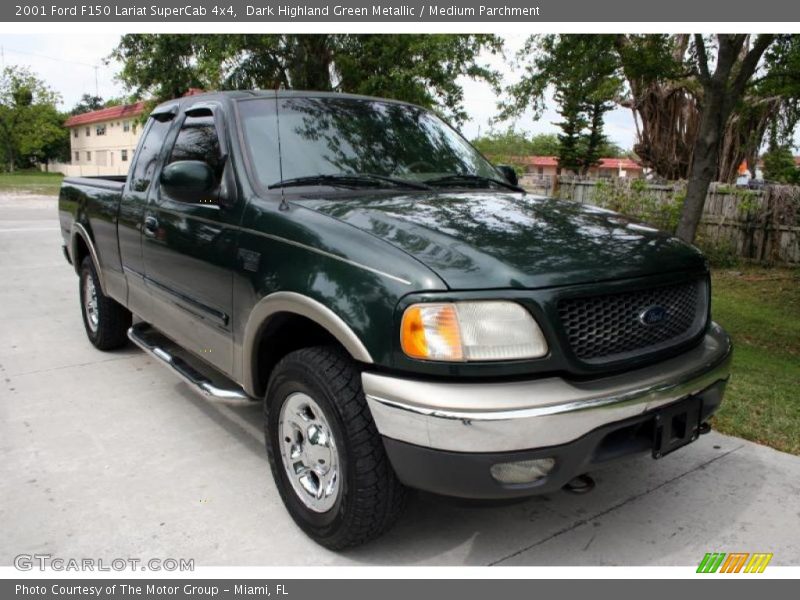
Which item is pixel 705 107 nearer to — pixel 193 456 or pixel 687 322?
pixel 687 322

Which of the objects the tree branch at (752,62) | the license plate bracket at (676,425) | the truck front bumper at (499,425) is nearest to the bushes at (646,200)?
the tree branch at (752,62)

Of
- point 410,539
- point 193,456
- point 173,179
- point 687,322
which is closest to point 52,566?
point 193,456

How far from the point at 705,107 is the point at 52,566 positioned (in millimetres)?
6847

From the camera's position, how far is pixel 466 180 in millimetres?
3842

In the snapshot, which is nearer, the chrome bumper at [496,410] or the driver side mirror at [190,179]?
the chrome bumper at [496,410]

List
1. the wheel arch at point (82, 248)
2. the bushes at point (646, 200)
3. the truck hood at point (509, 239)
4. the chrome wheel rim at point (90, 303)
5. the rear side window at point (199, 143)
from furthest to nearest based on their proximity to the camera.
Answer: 1. the bushes at point (646, 200)
2. the chrome wheel rim at point (90, 303)
3. the wheel arch at point (82, 248)
4. the rear side window at point (199, 143)
5. the truck hood at point (509, 239)

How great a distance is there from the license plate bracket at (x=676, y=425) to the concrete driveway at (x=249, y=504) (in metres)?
0.54

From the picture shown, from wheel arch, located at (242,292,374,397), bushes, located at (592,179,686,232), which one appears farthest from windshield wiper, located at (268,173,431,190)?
bushes, located at (592,179,686,232)

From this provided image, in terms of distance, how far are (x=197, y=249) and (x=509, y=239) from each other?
5.62 ft

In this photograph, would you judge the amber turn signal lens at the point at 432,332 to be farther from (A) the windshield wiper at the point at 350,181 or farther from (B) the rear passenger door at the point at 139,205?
(B) the rear passenger door at the point at 139,205

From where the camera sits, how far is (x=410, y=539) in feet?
9.93

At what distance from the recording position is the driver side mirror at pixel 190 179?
11.0 feet

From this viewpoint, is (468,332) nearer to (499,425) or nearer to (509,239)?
(499,425)

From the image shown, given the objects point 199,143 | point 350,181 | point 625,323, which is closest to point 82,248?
point 199,143
